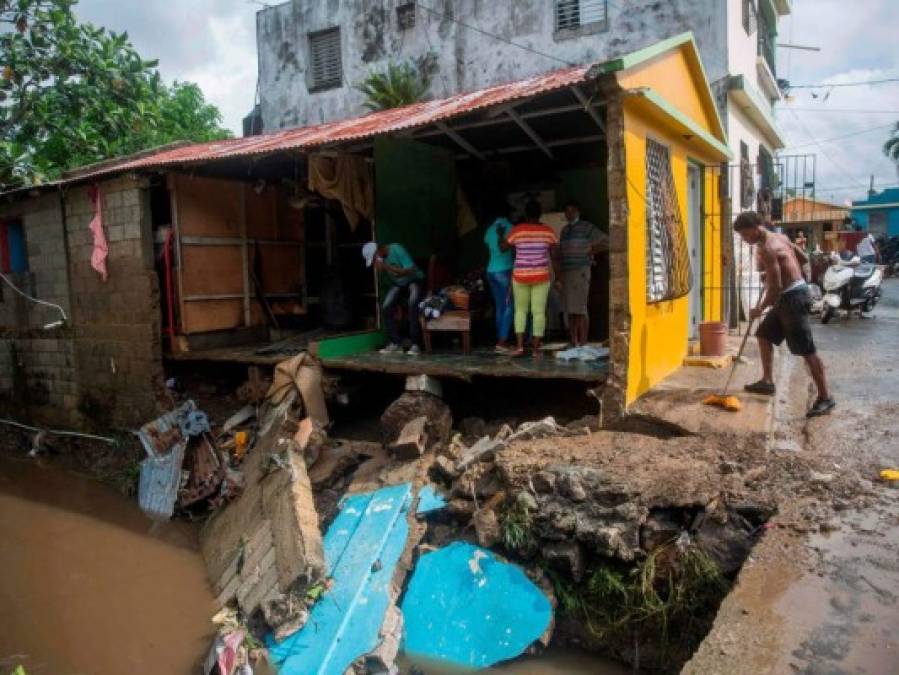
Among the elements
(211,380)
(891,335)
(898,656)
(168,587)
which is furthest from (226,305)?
(891,335)

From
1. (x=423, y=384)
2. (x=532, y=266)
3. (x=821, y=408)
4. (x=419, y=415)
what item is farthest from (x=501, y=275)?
(x=821, y=408)

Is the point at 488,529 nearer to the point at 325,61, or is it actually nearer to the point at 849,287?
the point at 849,287

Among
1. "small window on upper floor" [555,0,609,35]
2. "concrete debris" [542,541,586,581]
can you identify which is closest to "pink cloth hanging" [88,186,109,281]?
"concrete debris" [542,541,586,581]

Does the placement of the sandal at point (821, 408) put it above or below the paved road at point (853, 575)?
above

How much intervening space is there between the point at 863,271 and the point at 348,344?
32.0 ft

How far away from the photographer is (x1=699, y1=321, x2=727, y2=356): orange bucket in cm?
798

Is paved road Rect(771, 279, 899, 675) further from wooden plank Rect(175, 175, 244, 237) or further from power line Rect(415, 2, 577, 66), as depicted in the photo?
power line Rect(415, 2, 577, 66)

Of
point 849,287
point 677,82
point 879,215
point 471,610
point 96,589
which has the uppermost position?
point 879,215

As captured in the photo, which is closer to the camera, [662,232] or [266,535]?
[266,535]

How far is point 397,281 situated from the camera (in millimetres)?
8211

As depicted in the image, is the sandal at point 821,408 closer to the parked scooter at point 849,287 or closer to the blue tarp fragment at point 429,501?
the blue tarp fragment at point 429,501

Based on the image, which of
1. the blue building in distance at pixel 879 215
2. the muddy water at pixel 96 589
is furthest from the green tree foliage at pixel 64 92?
the blue building in distance at pixel 879 215

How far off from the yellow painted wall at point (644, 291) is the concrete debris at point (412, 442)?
1.97 m

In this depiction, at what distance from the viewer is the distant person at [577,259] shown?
772cm
